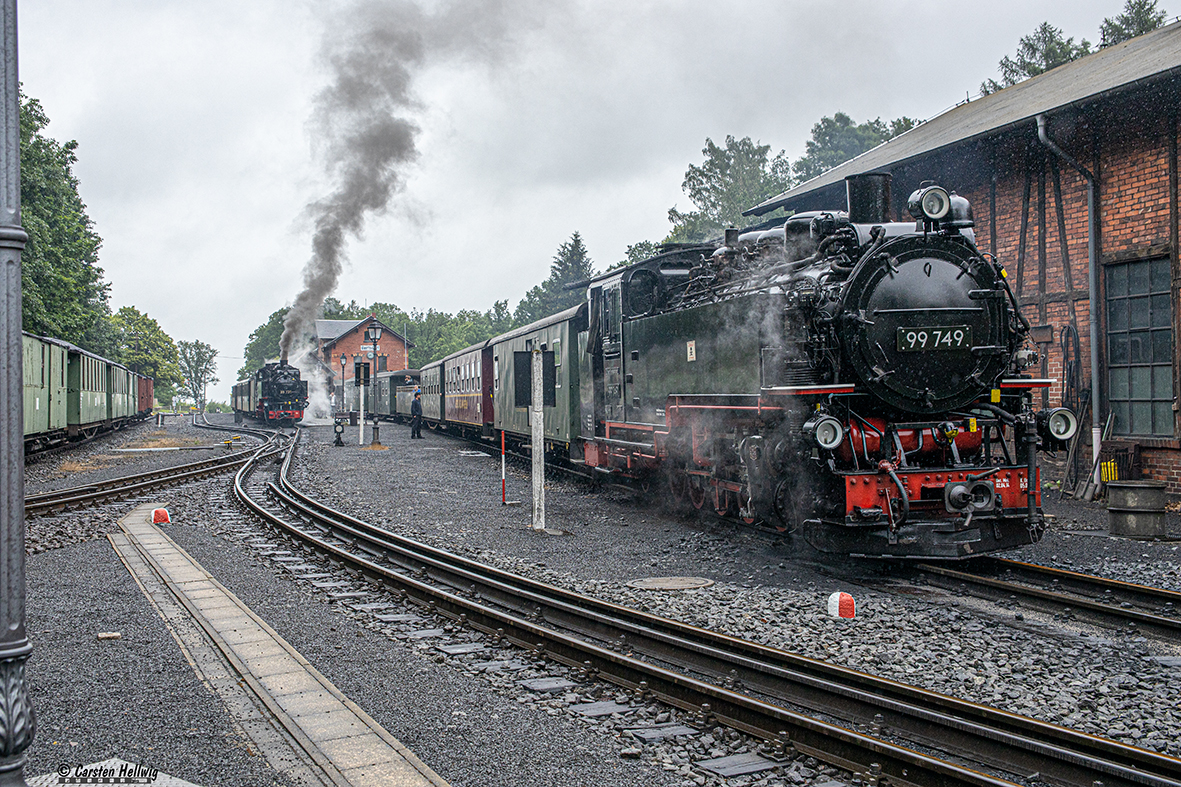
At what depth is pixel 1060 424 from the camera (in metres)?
7.92

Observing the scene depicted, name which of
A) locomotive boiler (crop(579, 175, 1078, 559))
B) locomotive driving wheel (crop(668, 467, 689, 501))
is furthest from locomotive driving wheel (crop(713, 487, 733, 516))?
locomotive driving wheel (crop(668, 467, 689, 501))

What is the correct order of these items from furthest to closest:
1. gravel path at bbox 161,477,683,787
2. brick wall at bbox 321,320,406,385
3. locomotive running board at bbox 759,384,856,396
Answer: brick wall at bbox 321,320,406,385 → locomotive running board at bbox 759,384,856,396 → gravel path at bbox 161,477,683,787

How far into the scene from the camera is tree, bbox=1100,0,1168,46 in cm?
3866

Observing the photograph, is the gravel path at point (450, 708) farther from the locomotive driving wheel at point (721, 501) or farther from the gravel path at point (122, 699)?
the locomotive driving wheel at point (721, 501)

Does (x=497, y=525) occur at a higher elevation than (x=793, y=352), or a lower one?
lower

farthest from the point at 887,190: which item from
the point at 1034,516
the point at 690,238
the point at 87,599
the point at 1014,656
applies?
the point at 690,238

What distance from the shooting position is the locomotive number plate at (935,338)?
761 cm

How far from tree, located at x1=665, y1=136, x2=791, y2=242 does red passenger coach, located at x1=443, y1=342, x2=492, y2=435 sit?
28453mm

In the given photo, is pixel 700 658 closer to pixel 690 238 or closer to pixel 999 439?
pixel 999 439

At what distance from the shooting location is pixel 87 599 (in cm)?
721

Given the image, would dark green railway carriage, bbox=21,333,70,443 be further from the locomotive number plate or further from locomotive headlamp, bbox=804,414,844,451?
the locomotive number plate

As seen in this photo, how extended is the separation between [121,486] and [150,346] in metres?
84.8

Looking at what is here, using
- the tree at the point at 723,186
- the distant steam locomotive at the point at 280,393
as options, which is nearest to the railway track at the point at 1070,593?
the distant steam locomotive at the point at 280,393

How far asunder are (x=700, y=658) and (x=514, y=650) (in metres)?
1.29
